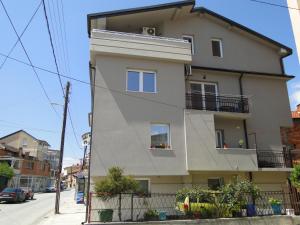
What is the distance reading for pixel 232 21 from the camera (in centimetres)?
1934

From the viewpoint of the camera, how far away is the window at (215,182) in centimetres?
1535

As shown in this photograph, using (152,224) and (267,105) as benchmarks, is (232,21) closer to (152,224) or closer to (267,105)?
(267,105)

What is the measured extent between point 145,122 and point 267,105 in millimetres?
8352

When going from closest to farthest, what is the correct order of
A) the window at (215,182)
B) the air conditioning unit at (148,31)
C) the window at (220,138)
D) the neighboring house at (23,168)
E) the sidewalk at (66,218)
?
the sidewalk at (66,218)
the window at (215,182)
the window at (220,138)
the air conditioning unit at (148,31)
the neighboring house at (23,168)

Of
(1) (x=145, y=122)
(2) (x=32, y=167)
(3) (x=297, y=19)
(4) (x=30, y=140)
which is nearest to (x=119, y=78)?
(1) (x=145, y=122)

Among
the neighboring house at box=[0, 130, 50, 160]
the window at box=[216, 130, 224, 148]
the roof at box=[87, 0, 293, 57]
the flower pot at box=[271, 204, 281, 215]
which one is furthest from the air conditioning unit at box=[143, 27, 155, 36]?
the neighboring house at box=[0, 130, 50, 160]

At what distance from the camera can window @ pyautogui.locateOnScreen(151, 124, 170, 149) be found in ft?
Result: 48.1

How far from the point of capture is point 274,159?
16.8m

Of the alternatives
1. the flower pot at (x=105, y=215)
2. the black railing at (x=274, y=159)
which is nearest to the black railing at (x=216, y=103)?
the black railing at (x=274, y=159)

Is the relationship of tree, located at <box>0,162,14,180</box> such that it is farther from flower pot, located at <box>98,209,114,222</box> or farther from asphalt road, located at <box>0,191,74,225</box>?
flower pot, located at <box>98,209,114,222</box>

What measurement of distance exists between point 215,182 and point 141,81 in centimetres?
678

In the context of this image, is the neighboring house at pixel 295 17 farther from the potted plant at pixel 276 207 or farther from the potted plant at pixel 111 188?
the potted plant at pixel 111 188

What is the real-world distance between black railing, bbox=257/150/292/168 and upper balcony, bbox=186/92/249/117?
8.82ft

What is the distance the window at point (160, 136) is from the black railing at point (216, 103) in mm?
2275
